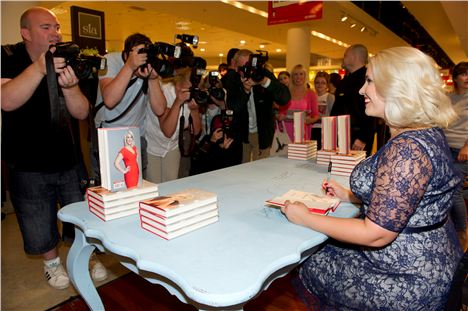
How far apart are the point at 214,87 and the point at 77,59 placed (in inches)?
44.5

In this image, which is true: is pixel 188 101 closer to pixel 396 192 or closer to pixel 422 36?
pixel 396 192

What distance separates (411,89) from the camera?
107 cm

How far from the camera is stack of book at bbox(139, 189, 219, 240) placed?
1.04 m

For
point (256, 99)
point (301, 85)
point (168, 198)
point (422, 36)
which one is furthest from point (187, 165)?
point (422, 36)

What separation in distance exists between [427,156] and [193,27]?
915cm

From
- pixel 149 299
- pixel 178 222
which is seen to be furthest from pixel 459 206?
pixel 178 222

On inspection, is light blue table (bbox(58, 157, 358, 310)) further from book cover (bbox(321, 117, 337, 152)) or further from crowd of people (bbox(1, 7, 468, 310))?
book cover (bbox(321, 117, 337, 152))

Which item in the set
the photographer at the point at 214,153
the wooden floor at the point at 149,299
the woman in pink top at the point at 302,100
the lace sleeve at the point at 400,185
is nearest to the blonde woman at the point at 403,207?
the lace sleeve at the point at 400,185

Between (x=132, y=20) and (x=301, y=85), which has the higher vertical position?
(x=132, y=20)

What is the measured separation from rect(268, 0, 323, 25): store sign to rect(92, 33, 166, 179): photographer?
3.18 m

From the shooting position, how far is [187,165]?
2.67 meters

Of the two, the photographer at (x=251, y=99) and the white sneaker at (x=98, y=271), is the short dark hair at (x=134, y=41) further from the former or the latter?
the white sneaker at (x=98, y=271)

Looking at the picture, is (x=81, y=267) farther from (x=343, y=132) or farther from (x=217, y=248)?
(x=343, y=132)

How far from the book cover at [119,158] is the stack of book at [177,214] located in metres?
0.19
